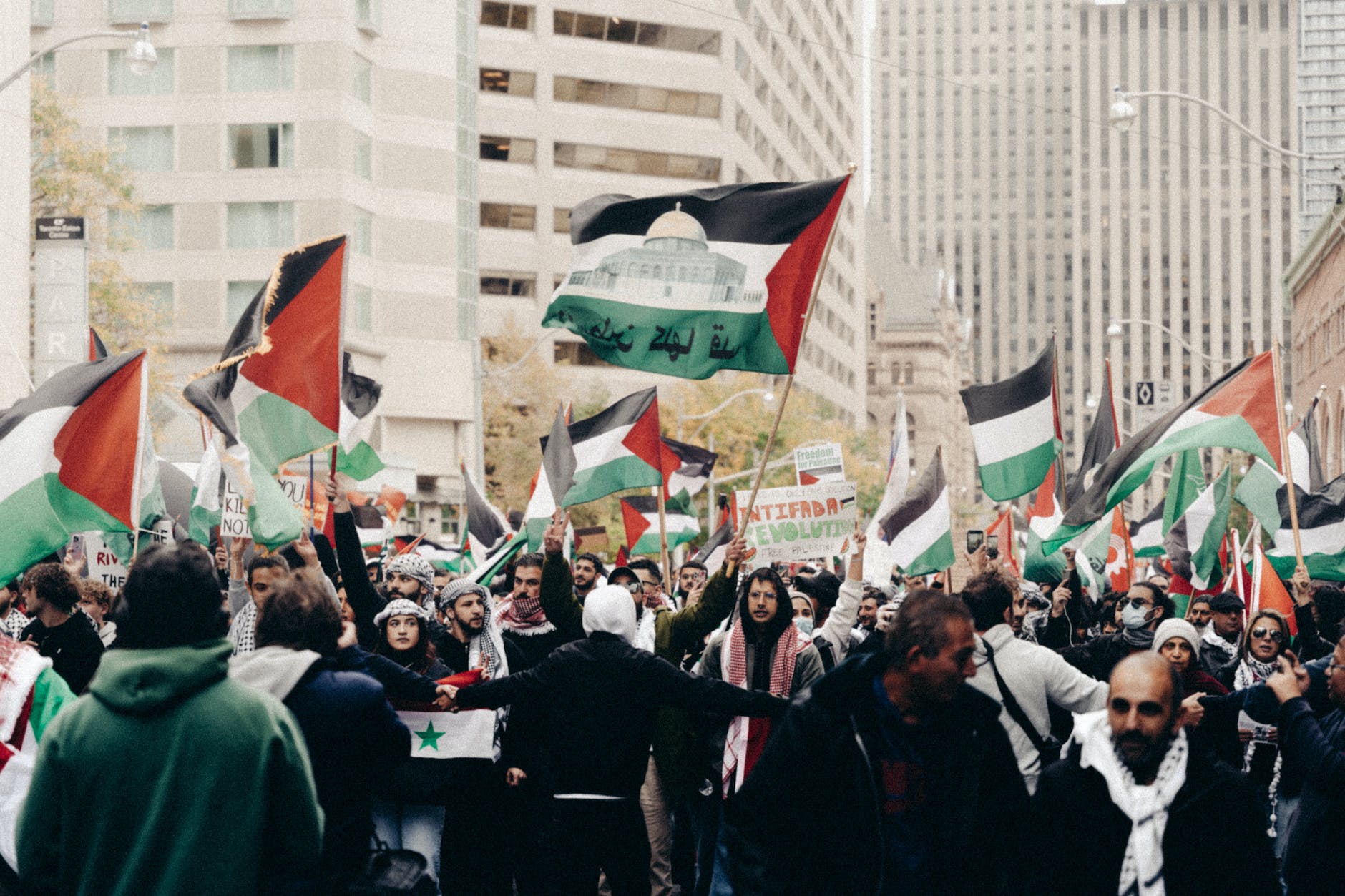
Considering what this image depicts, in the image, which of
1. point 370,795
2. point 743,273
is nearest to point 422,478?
point 743,273

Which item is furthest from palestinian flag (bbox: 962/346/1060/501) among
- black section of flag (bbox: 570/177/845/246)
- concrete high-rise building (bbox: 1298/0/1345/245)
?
concrete high-rise building (bbox: 1298/0/1345/245)

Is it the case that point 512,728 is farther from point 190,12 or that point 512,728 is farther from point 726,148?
point 726,148

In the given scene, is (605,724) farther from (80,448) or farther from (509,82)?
(509,82)

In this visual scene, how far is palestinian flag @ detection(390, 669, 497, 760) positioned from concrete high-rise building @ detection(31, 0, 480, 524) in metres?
40.6

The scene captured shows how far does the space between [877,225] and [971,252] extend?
37.7 meters

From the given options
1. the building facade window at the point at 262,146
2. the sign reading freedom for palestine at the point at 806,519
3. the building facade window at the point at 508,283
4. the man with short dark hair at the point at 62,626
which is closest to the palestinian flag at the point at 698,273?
the sign reading freedom for palestine at the point at 806,519

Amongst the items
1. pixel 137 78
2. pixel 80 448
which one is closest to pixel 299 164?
pixel 137 78

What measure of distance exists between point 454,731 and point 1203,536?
31.4ft

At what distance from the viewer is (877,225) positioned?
6373 inches

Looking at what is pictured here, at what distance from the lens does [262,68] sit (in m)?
49.5

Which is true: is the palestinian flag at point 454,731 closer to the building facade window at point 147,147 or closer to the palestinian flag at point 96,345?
the palestinian flag at point 96,345

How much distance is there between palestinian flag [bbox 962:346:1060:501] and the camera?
45.6 ft

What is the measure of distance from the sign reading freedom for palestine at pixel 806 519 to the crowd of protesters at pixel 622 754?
341 cm

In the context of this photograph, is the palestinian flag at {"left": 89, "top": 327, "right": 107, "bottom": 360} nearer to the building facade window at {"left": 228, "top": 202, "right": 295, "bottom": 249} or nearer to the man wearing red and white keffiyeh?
the man wearing red and white keffiyeh
